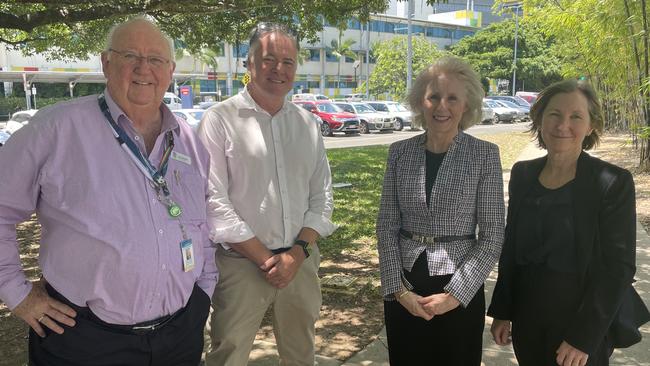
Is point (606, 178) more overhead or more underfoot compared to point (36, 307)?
more overhead

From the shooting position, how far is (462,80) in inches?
95.0

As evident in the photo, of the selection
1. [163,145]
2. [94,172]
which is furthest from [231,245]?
[94,172]

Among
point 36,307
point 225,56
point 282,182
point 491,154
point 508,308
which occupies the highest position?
point 225,56

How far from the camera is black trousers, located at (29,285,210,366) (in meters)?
1.96

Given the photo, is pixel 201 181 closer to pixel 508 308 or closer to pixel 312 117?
pixel 312 117

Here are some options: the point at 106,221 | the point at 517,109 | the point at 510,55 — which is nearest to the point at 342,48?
the point at 510,55

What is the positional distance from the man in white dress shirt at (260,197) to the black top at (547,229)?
3.37 ft

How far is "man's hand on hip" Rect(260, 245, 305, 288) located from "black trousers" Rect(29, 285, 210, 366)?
0.56m

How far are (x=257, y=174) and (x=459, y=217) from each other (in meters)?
1.02

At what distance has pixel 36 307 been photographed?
1.93 m

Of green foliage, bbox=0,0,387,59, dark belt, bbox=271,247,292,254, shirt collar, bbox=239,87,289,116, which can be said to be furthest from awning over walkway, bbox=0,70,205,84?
dark belt, bbox=271,247,292,254

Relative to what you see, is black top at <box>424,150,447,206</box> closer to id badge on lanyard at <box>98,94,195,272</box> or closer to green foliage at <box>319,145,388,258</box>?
id badge on lanyard at <box>98,94,195,272</box>

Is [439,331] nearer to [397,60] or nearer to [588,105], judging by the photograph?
[588,105]

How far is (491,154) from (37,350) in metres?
2.13
